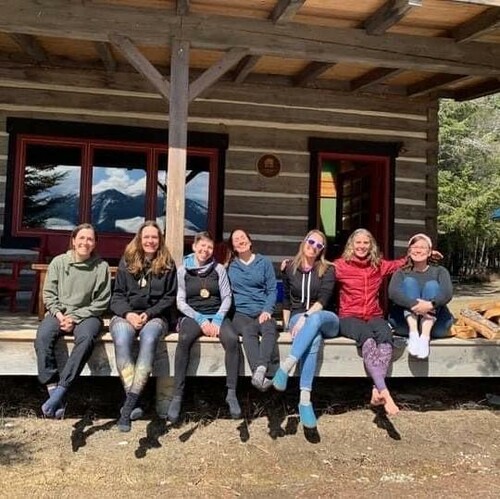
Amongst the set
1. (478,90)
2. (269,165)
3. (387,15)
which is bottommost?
(269,165)

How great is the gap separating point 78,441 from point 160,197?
13.4ft

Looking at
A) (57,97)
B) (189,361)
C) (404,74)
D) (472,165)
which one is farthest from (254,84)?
(472,165)

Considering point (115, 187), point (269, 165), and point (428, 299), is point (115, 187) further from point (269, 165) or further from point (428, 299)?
point (428, 299)

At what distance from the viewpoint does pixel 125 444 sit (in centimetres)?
441

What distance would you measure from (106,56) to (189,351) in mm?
3768

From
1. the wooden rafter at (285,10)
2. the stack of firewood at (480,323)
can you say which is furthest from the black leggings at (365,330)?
the wooden rafter at (285,10)

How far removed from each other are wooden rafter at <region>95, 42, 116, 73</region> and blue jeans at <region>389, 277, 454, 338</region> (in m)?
3.84

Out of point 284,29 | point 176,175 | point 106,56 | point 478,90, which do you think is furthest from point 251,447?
point 478,90

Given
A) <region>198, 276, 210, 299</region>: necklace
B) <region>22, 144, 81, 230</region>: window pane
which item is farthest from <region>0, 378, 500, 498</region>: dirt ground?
<region>22, 144, 81, 230</region>: window pane

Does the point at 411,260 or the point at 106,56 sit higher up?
the point at 106,56

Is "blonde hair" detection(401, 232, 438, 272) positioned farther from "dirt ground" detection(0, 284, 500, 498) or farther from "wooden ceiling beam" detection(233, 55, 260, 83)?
"wooden ceiling beam" detection(233, 55, 260, 83)

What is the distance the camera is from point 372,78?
24.9 feet

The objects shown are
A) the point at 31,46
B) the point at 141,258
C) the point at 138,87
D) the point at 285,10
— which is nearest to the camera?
the point at 141,258

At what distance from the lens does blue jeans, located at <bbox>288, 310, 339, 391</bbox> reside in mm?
4477
